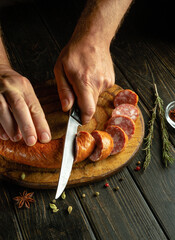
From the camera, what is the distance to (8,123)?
1.91 metres

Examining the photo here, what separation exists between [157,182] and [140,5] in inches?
95.9

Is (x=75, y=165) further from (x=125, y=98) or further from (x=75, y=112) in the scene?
(x=125, y=98)

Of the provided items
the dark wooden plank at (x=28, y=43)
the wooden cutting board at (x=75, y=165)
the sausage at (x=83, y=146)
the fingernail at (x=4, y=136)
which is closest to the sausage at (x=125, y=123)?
the wooden cutting board at (x=75, y=165)

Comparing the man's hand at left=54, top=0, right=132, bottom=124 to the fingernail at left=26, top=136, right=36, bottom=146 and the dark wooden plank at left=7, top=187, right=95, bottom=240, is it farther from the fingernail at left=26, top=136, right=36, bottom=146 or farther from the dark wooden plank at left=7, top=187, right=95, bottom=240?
Result: the dark wooden plank at left=7, top=187, right=95, bottom=240

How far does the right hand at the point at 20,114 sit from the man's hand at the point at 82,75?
0.72ft

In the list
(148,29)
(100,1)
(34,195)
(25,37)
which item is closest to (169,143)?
(34,195)

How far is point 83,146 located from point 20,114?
1.59 ft

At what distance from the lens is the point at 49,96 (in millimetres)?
2443

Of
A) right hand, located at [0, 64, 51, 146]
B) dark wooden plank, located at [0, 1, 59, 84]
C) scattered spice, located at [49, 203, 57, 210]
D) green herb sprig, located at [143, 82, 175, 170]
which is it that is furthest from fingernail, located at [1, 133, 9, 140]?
green herb sprig, located at [143, 82, 175, 170]

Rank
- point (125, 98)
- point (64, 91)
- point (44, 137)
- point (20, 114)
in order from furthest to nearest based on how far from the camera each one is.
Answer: point (125, 98) → point (64, 91) → point (44, 137) → point (20, 114)

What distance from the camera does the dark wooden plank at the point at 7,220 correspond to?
185cm

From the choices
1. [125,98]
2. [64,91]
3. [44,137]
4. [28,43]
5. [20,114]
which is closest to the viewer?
[20,114]

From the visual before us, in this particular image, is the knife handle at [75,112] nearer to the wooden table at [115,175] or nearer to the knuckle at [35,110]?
the knuckle at [35,110]

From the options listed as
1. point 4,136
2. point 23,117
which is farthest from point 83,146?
point 4,136
